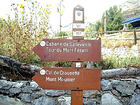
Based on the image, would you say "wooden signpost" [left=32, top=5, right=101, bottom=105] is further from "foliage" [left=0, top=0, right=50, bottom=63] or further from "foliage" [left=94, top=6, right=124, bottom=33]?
"foliage" [left=94, top=6, right=124, bottom=33]

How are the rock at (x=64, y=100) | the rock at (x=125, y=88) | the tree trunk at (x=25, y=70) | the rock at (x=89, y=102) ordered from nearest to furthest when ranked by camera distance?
the rock at (x=64, y=100)
the rock at (x=89, y=102)
the rock at (x=125, y=88)
the tree trunk at (x=25, y=70)

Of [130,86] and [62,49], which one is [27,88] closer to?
[62,49]

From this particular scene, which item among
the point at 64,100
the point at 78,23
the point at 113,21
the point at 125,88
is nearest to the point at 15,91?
the point at 64,100

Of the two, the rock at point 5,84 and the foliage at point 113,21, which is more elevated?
the foliage at point 113,21

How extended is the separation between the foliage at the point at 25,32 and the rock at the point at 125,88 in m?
2.10

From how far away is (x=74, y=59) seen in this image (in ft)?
7.35

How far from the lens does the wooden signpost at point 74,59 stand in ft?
7.27

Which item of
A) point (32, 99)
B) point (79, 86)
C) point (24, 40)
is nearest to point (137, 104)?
point (79, 86)

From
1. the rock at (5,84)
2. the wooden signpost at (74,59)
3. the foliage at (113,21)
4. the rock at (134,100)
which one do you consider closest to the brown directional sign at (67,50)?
the wooden signpost at (74,59)

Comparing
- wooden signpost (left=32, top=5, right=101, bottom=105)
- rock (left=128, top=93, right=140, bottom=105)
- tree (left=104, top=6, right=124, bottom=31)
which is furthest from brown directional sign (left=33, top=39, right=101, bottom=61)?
tree (left=104, top=6, right=124, bottom=31)

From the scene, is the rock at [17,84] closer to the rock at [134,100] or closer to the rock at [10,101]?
the rock at [10,101]

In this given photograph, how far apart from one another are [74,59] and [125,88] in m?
1.71

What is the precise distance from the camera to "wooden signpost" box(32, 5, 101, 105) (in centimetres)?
221

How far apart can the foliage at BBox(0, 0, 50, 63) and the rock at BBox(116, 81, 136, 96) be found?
6.90ft
